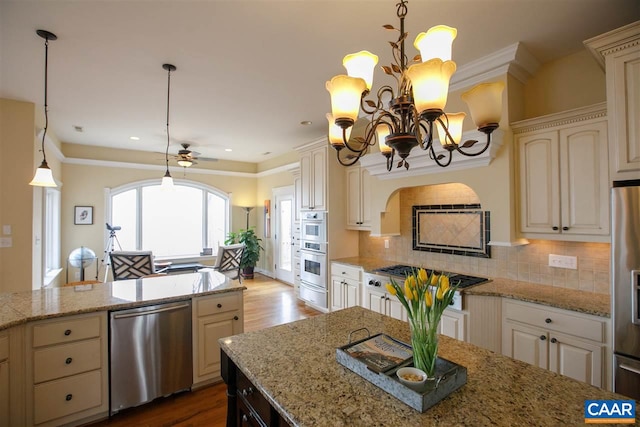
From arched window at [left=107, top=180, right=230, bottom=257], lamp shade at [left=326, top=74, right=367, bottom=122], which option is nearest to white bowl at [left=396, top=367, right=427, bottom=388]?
lamp shade at [left=326, top=74, right=367, bottom=122]

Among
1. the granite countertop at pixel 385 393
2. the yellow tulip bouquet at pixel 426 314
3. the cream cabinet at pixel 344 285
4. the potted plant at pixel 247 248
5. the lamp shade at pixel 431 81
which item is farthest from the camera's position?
the potted plant at pixel 247 248

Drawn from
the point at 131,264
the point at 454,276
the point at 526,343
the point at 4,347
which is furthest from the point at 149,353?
the point at 526,343

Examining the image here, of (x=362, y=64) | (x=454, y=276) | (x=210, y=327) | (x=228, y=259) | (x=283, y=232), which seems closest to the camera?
(x=362, y=64)

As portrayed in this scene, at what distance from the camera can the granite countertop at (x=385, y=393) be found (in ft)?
2.98

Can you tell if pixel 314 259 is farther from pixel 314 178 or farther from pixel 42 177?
pixel 42 177

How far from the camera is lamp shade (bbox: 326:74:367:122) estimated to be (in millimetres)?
1325

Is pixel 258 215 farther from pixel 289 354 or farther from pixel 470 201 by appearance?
pixel 289 354

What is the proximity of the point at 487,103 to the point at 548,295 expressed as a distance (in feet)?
5.91

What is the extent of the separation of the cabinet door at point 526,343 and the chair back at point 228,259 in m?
3.92

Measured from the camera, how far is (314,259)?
4574 millimetres

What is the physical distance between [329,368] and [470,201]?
8.50 ft

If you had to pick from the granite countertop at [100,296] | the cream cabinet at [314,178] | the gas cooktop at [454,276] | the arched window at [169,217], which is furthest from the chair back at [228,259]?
the gas cooktop at [454,276]

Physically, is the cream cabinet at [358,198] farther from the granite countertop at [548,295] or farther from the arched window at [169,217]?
the arched window at [169,217]

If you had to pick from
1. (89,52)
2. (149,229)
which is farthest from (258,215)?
(89,52)
